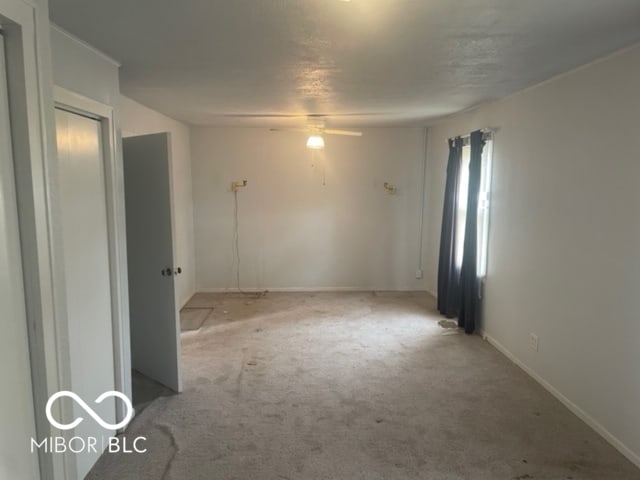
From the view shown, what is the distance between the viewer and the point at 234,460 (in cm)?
237

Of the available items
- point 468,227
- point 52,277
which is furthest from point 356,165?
point 52,277

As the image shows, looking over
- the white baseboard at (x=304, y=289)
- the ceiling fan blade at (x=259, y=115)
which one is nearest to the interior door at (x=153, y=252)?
the ceiling fan blade at (x=259, y=115)

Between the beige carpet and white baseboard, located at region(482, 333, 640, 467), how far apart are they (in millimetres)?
46

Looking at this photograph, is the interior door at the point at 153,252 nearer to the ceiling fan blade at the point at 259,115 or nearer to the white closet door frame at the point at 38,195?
the white closet door frame at the point at 38,195

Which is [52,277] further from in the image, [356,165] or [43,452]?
[356,165]

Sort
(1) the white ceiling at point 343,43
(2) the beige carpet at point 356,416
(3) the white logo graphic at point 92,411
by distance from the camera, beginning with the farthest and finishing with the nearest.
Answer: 1. (2) the beige carpet at point 356,416
2. (1) the white ceiling at point 343,43
3. (3) the white logo graphic at point 92,411

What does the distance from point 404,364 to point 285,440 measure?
4.61 feet

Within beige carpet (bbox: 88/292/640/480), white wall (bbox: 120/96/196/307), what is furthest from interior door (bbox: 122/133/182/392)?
white wall (bbox: 120/96/196/307)

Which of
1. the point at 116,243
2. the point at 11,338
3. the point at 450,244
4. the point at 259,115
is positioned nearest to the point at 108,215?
the point at 116,243

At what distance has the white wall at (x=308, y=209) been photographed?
229 inches

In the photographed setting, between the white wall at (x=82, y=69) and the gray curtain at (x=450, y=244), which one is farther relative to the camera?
the gray curtain at (x=450, y=244)

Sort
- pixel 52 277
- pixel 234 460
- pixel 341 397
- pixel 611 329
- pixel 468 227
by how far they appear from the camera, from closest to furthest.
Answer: pixel 52 277 < pixel 234 460 < pixel 611 329 < pixel 341 397 < pixel 468 227

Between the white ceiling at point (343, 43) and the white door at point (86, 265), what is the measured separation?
1.70ft

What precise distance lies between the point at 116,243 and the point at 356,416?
6.02ft
